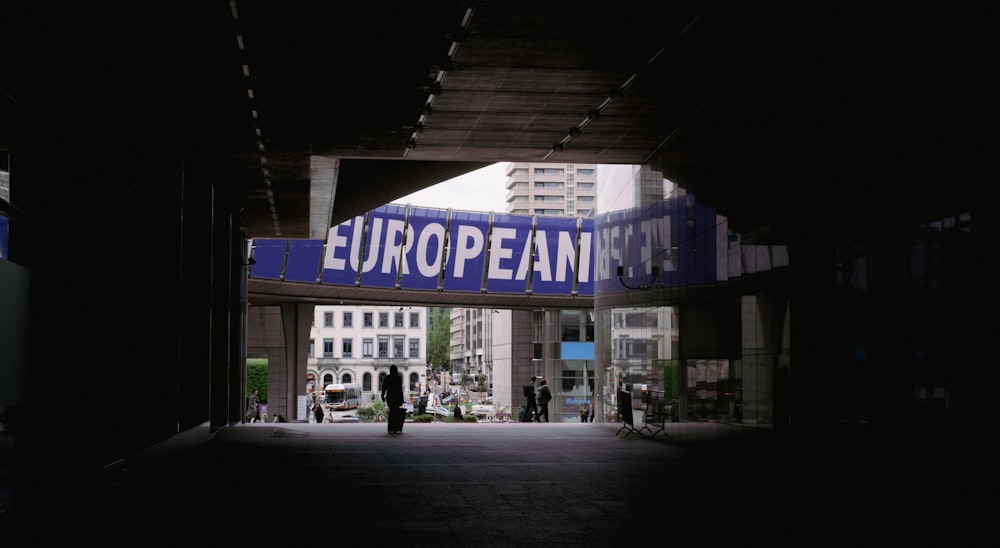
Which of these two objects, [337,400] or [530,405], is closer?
[530,405]

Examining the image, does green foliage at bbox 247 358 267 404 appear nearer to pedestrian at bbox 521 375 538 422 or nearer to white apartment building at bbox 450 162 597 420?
pedestrian at bbox 521 375 538 422

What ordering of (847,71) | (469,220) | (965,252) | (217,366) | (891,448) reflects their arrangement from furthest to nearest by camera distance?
(469,220) < (217,366) < (847,71) < (891,448) < (965,252)

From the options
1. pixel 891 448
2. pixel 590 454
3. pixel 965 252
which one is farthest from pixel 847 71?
pixel 590 454

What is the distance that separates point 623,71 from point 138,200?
276 inches

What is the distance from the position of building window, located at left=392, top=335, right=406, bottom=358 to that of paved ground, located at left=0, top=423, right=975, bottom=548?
99.6 m

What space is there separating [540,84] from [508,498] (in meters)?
6.91

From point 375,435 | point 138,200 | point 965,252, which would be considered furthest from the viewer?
point 375,435

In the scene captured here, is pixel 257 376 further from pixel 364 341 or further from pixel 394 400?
pixel 364 341

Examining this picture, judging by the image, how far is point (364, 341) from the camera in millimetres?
116438

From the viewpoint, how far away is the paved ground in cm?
812

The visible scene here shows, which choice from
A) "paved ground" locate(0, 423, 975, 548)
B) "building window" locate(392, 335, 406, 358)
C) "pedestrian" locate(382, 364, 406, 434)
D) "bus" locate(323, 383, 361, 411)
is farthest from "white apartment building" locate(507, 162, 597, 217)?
"paved ground" locate(0, 423, 975, 548)

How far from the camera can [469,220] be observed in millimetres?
47531

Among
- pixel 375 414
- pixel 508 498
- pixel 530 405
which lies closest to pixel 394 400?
pixel 530 405

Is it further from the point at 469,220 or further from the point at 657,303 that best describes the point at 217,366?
the point at 469,220
